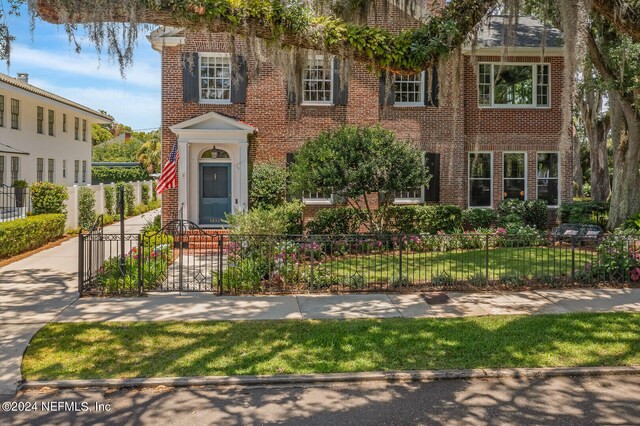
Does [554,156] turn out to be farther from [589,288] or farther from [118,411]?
[118,411]

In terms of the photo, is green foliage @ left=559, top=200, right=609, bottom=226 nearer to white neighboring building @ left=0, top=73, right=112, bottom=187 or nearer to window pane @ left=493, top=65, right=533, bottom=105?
window pane @ left=493, top=65, right=533, bottom=105

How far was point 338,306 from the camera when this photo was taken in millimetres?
9109

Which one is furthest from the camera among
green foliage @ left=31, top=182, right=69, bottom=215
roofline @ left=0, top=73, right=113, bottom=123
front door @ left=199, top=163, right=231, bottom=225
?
roofline @ left=0, top=73, right=113, bottom=123

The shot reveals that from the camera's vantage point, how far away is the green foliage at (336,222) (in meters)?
15.8

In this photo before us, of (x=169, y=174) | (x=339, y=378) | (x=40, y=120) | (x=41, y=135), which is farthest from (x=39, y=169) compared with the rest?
(x=339, y=378)

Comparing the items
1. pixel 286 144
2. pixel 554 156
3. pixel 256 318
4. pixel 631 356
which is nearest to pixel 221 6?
pixel 256 318

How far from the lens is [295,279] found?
10352 millimetres

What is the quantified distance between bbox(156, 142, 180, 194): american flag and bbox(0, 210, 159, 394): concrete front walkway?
10.5 ft

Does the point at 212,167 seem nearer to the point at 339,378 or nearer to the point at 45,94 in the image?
the point at 339,378

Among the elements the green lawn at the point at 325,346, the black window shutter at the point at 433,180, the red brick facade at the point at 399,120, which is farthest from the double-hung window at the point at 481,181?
the green lawn at the point at 325,346

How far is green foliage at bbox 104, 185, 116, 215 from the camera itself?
24984 millimetres

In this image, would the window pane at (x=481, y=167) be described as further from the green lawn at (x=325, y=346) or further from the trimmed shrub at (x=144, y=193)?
the trimmed shrub at (x=144, y=193)

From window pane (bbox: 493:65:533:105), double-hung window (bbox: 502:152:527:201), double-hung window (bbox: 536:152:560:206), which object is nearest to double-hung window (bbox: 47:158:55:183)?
window pane (bbox: 493:65:533:105)

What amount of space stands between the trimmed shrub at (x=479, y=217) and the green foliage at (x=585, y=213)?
2.54 metres
